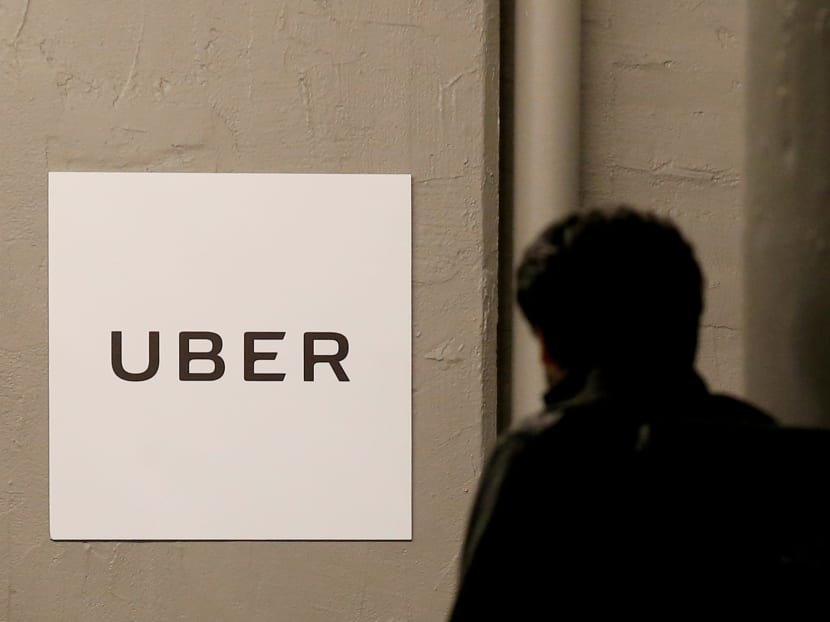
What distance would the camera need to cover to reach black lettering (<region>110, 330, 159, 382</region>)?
2105 mm

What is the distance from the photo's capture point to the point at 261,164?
2117mm

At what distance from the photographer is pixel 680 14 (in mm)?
2193

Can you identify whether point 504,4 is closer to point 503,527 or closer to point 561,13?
point 561,13

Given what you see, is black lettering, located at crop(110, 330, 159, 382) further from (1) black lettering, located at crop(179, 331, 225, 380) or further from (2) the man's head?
(2) the man's head

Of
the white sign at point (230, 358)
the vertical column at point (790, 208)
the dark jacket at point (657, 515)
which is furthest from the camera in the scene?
the white sign at point (230, 358)

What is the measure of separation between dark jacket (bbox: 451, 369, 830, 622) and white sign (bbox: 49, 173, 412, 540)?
4.06ft

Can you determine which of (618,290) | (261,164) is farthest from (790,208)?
(261,164)

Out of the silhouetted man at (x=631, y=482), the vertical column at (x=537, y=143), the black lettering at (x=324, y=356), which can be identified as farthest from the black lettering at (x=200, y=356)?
the silhouetted man at (x=631, y=482)

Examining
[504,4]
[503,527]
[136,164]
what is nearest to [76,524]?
[136,164]

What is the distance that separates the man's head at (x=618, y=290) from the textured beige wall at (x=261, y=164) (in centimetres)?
118

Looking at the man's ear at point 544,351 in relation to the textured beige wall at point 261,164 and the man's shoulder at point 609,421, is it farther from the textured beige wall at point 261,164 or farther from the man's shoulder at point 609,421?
the textured beige wall at point 261,164

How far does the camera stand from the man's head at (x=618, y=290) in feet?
3.02

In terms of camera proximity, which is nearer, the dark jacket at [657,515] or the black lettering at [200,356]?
the dark jacket at [657,515]

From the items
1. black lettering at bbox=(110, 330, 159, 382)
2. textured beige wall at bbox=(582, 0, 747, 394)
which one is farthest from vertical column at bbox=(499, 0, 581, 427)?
black lettering at bbox=(110, 330, 159, 382)
